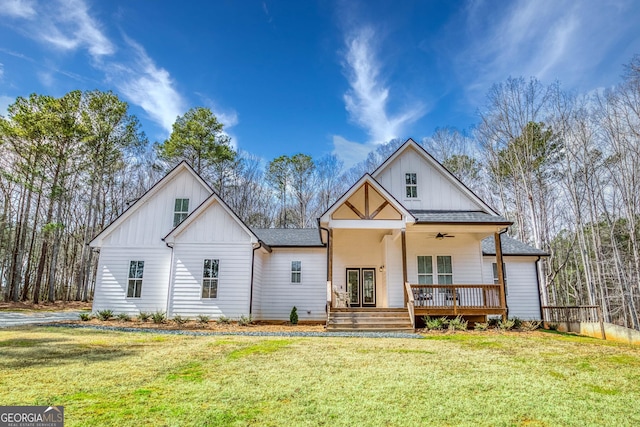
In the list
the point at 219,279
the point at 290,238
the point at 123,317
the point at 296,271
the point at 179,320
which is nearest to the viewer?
the point at 179,320

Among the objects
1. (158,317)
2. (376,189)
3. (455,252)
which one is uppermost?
(376,189)

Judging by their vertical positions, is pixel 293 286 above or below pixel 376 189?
below

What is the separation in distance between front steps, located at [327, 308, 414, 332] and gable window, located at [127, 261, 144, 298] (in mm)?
8626

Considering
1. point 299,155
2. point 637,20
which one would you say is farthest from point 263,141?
point 637,20

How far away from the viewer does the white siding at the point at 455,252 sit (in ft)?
49.4

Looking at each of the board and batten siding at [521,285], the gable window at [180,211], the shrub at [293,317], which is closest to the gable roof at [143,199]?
the gable window at [180,211]

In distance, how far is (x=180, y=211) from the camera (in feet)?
53.1

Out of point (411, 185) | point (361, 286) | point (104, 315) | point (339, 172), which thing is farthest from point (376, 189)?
point (339, 172)

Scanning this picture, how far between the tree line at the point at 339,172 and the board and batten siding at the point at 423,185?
582 cm

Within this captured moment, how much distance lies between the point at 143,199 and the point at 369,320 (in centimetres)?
1129

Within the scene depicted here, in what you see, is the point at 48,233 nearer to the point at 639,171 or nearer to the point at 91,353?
the point at 91,353

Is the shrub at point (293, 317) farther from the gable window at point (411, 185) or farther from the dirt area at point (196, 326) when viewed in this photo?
the gable window at point (411, 185)

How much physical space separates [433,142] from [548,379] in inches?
1008

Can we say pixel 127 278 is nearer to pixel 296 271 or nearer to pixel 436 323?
pixel 296 271
